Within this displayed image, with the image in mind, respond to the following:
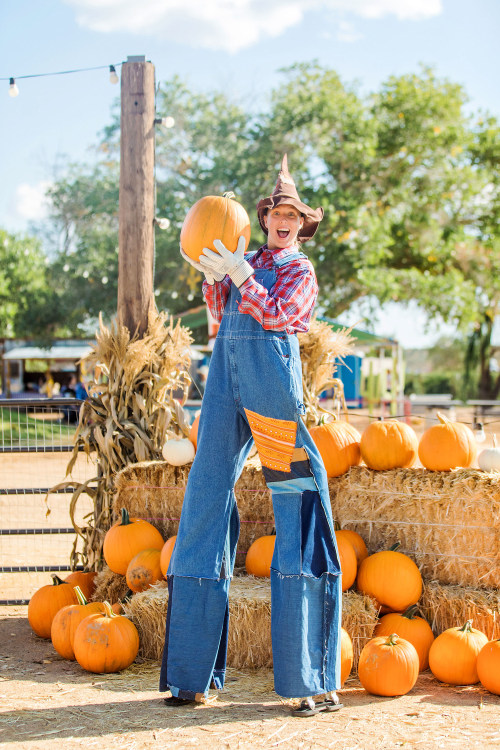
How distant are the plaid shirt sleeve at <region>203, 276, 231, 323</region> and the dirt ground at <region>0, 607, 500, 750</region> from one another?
1.59 m

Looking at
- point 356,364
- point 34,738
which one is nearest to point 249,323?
point 34,738

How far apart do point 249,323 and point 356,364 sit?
13.3 m

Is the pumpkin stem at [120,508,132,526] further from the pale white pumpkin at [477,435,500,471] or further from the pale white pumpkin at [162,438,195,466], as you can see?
the pale white pumpkin at [477,435,500,471]

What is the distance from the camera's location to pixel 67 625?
11.9ft

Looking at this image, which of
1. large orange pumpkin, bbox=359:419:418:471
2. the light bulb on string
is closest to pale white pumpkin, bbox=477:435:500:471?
large orange pumpkin, bbox=359:419:418:471

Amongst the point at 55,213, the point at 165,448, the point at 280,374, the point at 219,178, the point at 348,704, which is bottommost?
the point at 348,704

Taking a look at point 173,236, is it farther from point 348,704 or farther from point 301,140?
point 348,704

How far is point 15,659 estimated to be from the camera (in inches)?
143

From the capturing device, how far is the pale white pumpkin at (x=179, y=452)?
416 cm

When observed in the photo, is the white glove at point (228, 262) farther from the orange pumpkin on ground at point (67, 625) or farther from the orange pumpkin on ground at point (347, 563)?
the orange pumpkin on ground at point (67, 625)

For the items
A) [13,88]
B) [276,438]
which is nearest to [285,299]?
[276,438]

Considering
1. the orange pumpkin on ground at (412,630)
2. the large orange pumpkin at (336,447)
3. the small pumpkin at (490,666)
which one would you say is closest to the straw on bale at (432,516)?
the large orange pumpkin at (336,447)

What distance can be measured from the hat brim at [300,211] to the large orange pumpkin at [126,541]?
185 centimetres

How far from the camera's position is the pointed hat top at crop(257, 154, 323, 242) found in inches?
117
